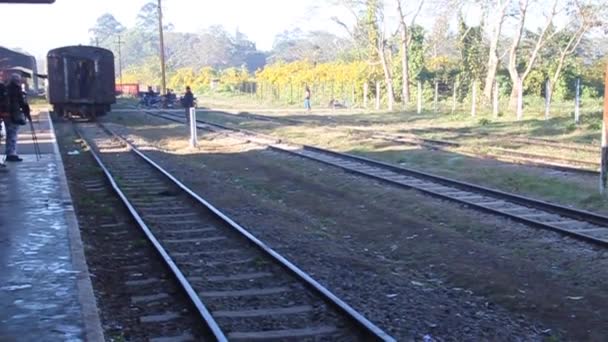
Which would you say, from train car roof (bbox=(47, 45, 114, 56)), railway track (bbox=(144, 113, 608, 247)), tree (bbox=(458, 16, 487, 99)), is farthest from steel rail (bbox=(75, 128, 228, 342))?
tree (bbox=(458, 16, 487, 99))

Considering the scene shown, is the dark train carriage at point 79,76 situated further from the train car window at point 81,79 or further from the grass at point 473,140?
the grass at point 473,140

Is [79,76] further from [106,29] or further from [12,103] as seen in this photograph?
[106,29]

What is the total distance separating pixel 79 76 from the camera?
109 feet

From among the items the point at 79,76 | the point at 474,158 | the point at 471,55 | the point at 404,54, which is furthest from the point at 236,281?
the point at 471,55

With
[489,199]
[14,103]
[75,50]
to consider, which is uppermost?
[75,50]

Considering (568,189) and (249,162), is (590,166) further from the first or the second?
(249,162)

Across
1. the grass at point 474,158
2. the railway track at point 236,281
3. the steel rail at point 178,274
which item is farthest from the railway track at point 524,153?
the steel rail at point 178,274

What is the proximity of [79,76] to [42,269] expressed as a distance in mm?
27185

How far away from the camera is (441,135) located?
1007 inches

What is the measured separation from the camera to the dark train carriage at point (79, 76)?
3303 cm

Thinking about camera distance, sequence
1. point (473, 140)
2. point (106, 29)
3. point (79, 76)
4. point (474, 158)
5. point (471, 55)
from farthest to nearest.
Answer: point (106, 29)
point (471, 55)
point (79, 76)
point (473, 140)
point (474, 158)

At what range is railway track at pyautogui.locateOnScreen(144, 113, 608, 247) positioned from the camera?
1007 cm

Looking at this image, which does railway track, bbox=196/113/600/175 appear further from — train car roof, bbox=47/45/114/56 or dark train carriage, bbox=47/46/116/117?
train car roof, bbox=47/45/114/56

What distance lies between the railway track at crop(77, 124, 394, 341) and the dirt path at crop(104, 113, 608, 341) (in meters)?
0.36
